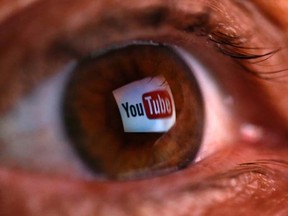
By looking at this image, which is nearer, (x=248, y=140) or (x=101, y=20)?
(x=101, y=20)

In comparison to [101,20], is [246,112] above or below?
below

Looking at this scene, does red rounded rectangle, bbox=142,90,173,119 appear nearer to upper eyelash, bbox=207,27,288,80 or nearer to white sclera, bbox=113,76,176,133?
white sclera, bbox=113,76,176,133

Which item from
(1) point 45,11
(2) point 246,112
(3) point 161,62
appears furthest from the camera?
(2) point 246,112

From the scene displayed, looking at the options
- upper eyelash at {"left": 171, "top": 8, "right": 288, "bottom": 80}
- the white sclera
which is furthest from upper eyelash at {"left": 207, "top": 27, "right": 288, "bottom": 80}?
the white sclera

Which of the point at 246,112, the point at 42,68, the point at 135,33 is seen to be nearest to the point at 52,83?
the point at 42,68

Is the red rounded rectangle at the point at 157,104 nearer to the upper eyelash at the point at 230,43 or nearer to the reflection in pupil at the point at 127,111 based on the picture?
the reflection in pupil at the point at 127,111

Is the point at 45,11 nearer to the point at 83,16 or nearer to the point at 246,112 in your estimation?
the point at 83,16

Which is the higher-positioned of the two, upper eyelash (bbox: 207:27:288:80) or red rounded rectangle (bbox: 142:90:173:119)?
upper eyelash (bbox: 207:27:288:80)

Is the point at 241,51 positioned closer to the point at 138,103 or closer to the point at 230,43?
the point at 230,43
